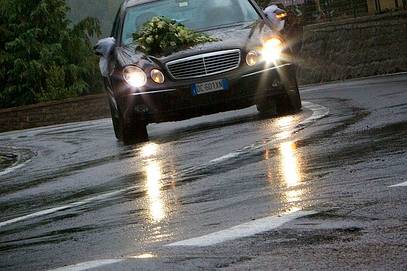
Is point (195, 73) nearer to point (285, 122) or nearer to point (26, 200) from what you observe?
point (285, 122)

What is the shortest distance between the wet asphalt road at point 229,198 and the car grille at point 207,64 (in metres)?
0.72

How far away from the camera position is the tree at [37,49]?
51875mm

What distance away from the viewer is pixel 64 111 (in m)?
39.9


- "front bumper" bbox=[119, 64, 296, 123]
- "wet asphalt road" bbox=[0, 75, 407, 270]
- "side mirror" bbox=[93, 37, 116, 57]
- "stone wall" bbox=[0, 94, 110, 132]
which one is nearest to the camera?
"wet asphalt road" bbox=[0, 75, 407, 270]

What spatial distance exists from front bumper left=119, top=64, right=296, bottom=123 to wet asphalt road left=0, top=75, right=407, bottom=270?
341mm

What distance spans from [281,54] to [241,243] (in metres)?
9.14

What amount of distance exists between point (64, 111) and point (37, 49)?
12724 millimetres

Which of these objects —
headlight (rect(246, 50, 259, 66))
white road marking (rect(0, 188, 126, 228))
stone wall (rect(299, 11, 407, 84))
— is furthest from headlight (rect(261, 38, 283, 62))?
stone wall (rect(299, 11, 407, 84))

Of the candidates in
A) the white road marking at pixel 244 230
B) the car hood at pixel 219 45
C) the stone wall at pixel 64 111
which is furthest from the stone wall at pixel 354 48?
the white road marking at pixel 244 230

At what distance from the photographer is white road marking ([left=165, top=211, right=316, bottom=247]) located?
19.7 feet

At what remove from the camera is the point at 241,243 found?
5.81 m

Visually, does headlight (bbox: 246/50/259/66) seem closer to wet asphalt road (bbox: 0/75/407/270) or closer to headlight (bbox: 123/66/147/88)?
wet asphalt road (bbox: 0/75/407/270)

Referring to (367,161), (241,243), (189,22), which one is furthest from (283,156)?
(189,22)

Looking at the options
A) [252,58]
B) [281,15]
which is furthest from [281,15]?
[252,58]
